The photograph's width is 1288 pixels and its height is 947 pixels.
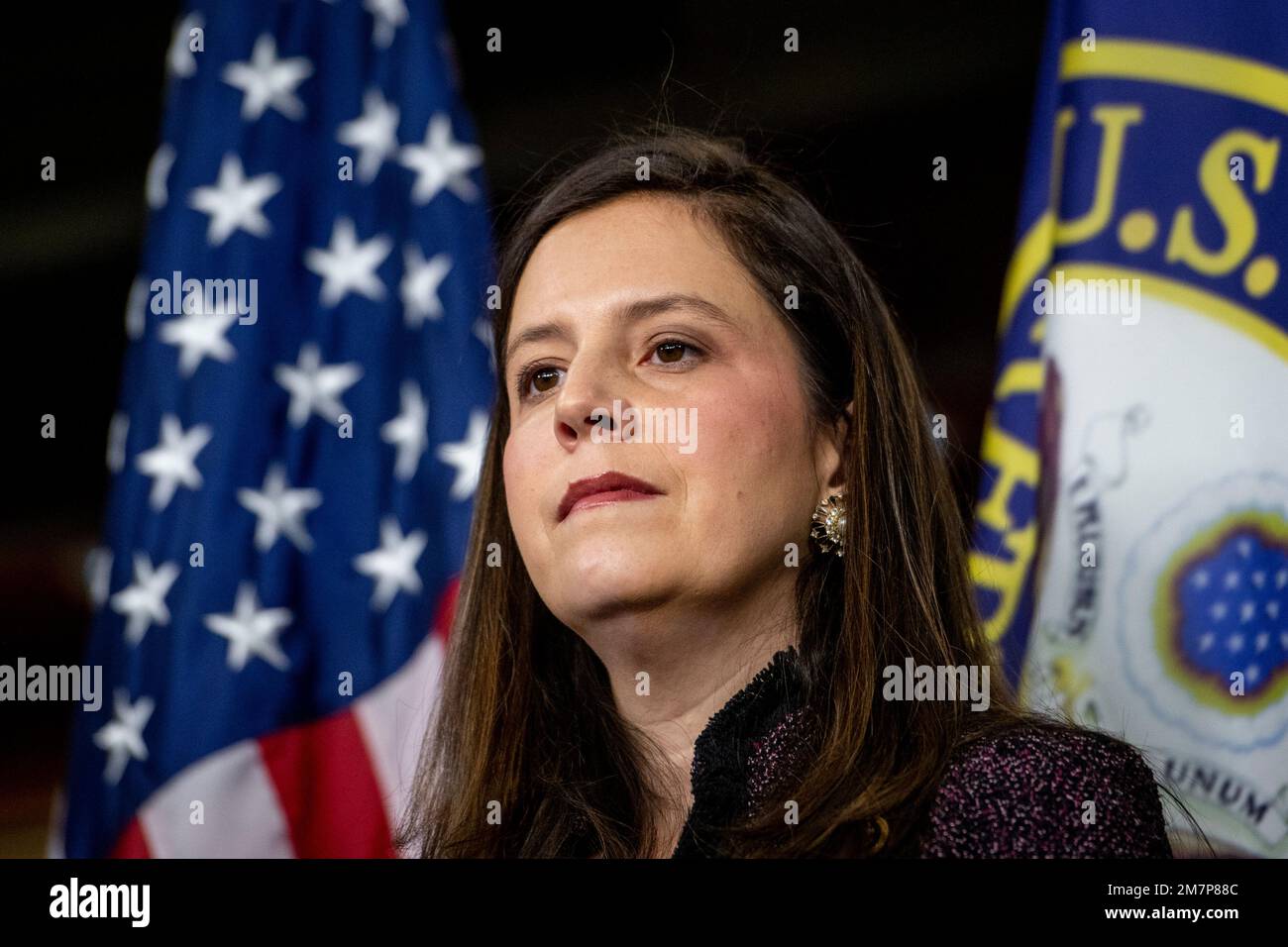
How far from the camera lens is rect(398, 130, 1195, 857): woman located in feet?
5.11

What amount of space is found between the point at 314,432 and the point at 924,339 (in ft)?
3.75

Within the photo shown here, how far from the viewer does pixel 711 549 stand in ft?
5.31

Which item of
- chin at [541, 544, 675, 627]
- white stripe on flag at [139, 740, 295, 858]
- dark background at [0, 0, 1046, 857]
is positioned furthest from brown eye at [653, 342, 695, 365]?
white stripe on flag at [139, 740, 295, 858]

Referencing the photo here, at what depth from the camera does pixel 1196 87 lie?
2.27 meters

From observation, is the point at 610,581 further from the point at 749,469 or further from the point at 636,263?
A: the point at 636,263

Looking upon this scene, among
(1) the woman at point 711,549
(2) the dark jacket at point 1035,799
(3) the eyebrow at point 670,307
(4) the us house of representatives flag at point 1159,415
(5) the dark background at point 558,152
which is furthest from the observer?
(5) the dark background at point 558,152

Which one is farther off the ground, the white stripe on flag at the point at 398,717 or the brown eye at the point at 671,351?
the brown eye at the point at 671,351

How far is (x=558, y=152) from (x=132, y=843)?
1.48 metres

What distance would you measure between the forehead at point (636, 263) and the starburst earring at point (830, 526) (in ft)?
0.93

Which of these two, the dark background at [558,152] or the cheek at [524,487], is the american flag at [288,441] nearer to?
the dark background at [558,152]

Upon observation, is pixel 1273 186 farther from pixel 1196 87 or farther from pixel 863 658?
pixel 863 658

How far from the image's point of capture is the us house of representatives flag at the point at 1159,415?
7.18ft

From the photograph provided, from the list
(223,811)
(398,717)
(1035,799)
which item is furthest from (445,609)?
(1035,799)

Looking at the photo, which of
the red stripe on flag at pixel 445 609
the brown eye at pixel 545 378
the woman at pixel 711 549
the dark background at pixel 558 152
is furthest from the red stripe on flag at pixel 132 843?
the brown eye at pixel 545 378
